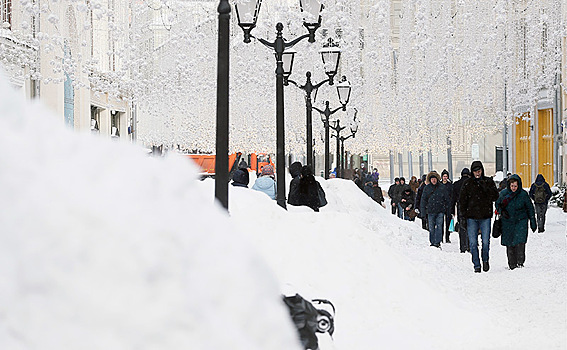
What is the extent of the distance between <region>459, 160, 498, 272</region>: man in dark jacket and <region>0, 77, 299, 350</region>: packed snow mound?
10.4 metres

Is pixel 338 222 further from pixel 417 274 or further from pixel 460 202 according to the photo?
pixel 460 202

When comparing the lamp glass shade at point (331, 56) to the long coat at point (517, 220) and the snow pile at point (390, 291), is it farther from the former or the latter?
the snow pile at point (390, 291)

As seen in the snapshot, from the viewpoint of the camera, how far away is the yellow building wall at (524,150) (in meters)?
42.0

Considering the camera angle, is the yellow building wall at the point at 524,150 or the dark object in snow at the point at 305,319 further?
the yellow building wall at the point at 524,150

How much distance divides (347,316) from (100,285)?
19.5 feet

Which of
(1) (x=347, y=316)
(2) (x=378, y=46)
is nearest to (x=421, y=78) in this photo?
(2) (x=378, y=46)

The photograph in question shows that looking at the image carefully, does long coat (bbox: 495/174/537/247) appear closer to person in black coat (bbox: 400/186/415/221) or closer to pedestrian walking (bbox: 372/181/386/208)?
person in black coat (bbox: 400/186/415/221)

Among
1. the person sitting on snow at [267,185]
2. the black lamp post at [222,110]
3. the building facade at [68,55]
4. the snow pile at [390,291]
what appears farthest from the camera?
the person sitting on snow at [267,185]

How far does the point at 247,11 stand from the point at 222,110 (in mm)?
3635

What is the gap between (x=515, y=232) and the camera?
39.3 ft

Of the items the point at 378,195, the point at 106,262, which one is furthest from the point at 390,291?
the point at 378,195

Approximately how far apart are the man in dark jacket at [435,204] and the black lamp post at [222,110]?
7884mm

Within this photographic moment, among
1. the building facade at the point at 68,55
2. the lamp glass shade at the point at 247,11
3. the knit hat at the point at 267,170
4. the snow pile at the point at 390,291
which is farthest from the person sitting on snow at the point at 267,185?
the snow pile at the point at 390,291

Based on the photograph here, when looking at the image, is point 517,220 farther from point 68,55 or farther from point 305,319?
point 68,55
